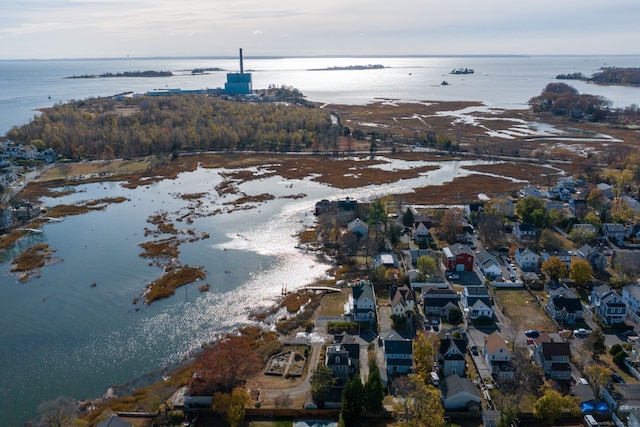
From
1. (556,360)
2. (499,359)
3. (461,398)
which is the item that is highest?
(556,360)

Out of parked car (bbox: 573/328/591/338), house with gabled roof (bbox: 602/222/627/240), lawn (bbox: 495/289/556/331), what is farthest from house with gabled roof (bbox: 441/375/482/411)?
house with gabled roof (bbox: 602/222/627/240)

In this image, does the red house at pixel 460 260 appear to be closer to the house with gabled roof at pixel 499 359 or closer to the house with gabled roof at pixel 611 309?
the house with gabled roof at pixel 611 309

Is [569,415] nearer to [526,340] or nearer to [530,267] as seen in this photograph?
[526,340]

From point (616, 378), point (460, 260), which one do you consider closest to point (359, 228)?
point (460, 260)

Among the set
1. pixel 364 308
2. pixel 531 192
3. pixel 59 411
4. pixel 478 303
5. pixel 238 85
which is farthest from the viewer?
pixel 238 85

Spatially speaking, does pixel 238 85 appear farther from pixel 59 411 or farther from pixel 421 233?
pixel 59 411

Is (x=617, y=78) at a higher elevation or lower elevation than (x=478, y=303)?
higher

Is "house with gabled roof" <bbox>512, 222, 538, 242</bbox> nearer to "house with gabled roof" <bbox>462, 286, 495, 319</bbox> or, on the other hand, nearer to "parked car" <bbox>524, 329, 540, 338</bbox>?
"house with gabled roof" <bbox>462, 286, 495, 319</bbox>
